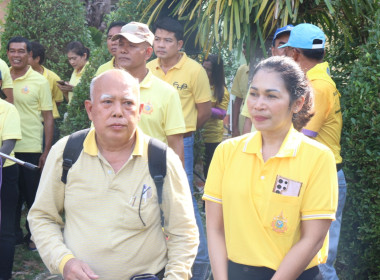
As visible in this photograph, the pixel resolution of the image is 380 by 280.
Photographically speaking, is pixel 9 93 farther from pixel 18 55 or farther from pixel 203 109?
pixel 203 109

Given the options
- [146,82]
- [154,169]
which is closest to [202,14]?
[146,82]

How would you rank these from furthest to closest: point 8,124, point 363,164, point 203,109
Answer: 1. point 203,109
2. point 8,124
3. point 363,164

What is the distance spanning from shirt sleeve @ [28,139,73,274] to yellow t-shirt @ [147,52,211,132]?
9.03 feet

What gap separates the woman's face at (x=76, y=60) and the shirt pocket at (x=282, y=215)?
5.59 metres

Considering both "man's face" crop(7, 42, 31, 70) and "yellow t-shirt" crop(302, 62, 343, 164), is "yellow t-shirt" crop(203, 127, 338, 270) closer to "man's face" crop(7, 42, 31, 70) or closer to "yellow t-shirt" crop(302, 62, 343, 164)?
"yellow t-shirt" crop(302, 62, 343, 164)

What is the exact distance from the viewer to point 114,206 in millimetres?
3125

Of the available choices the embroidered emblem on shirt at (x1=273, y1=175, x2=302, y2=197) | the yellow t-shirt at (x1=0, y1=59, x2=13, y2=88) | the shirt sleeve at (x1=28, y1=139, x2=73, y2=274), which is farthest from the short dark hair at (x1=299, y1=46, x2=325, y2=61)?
the yellow t-shirt at (x1=0, y1=59, x2=13, y2=88)

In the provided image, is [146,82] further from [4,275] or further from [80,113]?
[4,275]

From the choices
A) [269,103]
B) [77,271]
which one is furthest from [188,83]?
[77,271]

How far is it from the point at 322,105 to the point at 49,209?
201 centimetres

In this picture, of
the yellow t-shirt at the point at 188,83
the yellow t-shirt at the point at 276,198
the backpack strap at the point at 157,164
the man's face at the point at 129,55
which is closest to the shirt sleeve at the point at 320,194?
the yellow t-shirt at the point at 276,198

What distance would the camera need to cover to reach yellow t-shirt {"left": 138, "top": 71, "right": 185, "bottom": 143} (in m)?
4.77

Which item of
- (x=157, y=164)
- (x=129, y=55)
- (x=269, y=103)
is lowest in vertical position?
(x=157, y=164)

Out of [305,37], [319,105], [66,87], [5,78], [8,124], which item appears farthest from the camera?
[66,87]
